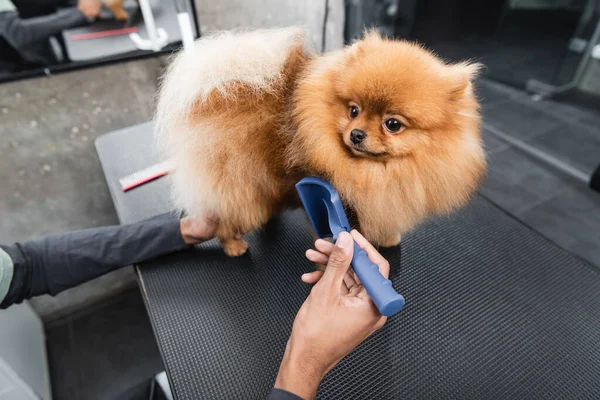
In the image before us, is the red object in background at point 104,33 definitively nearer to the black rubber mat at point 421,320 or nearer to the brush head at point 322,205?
the black rubber mat at point 421,320

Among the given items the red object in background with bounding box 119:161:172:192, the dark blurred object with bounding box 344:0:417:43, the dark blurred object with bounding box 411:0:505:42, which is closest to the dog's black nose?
the red object in background with bounding box 119:161:172:192

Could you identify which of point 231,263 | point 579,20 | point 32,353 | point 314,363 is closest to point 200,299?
point 231,263

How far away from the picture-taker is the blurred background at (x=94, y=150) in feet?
4.66

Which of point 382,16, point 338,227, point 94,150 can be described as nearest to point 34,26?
point 94,150

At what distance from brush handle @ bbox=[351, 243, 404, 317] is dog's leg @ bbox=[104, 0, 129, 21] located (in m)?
1.54

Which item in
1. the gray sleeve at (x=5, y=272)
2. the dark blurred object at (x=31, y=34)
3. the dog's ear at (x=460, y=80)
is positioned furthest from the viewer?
the dark blurred object at (x=31, y=34)

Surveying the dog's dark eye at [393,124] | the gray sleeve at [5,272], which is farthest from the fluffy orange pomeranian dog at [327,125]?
the gray sleeve at [5,272]

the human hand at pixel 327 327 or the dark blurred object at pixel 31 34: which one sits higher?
the dark blurred object at pixel 31 34

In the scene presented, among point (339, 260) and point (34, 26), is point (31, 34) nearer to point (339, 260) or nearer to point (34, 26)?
point (34, 26)

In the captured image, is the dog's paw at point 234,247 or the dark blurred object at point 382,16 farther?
the dark blurred object at point 382,16

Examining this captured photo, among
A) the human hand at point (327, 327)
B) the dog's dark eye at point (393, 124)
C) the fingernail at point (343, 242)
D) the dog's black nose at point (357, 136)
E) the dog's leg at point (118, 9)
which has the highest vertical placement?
the dog's leg at point (118, 9)

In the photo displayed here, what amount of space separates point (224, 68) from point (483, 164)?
0.69m

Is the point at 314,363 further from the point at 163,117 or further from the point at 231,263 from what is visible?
the point at 163,117

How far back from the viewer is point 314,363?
0.67m
